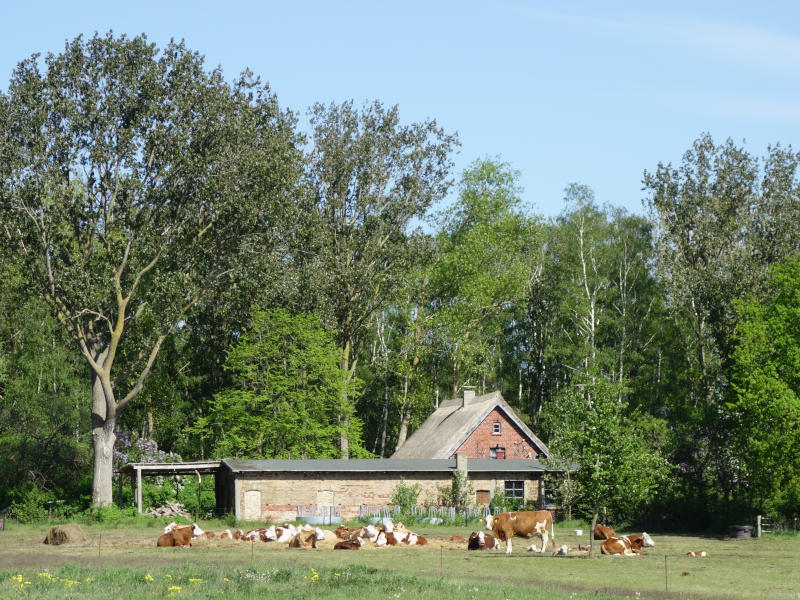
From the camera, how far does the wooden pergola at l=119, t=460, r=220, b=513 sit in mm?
53906

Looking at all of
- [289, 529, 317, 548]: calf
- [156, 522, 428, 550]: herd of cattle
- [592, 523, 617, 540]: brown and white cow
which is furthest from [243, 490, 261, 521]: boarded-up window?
[592, 523, 617, 540]: brown and white cow

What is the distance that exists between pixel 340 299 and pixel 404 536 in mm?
28568

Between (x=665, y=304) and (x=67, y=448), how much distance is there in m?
44.4

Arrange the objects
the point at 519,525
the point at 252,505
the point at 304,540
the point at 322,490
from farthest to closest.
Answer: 1. the point at 322,490
2. the point at 252,505
3. the point at 519,525
4. the point at 304,540

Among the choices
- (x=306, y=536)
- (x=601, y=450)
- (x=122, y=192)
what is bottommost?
(x=306, y=536)

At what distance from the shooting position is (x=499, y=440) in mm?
67812

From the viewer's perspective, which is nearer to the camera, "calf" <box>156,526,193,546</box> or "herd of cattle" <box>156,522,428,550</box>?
"calf" <box>156,526,193,546</box>

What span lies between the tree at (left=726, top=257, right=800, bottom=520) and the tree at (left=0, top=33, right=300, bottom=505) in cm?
2630

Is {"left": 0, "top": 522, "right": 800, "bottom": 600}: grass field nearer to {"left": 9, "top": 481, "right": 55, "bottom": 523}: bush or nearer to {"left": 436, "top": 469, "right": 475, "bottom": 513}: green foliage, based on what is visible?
{"left": 9, "top": 481, "right": 55, "bottom": 523}: bush

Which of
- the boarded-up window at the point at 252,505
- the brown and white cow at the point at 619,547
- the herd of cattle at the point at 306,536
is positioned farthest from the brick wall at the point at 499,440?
the brown and white cow at the point at 619,547

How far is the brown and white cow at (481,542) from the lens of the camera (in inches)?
1629

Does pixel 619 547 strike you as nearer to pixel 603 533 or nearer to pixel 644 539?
pixel 644 539

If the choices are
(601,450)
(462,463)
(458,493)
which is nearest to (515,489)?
(462,463)

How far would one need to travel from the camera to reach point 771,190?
219 feet
